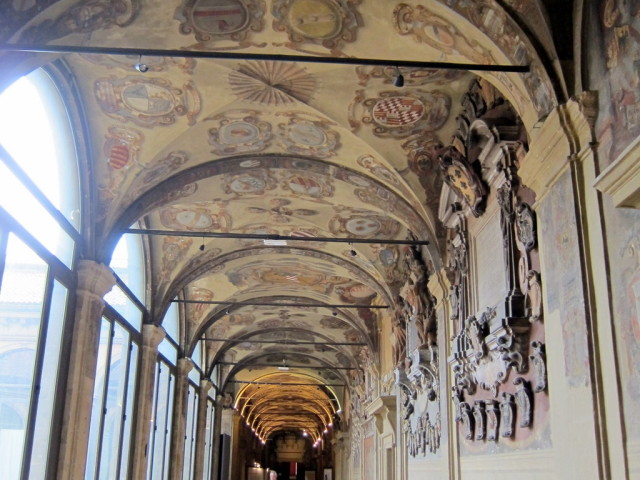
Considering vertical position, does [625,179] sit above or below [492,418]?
above

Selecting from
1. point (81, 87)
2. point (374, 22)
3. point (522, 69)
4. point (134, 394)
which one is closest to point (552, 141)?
point (522, 69)

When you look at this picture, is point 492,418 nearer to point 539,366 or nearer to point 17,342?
point 539,366

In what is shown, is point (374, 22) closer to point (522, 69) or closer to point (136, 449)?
point (522, 69)

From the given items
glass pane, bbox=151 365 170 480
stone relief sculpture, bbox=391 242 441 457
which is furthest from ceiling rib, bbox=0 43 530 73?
glass pane, bbox=151 365 170 480

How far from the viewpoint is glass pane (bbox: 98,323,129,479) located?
1290 centimetres

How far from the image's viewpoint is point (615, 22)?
551 cm

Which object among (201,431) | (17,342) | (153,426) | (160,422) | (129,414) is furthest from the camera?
(201,431)

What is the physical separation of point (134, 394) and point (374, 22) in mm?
9892

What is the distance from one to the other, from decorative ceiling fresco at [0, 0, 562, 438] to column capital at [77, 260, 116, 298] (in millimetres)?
348

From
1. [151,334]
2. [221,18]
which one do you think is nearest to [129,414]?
[151,334]

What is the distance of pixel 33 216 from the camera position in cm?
938

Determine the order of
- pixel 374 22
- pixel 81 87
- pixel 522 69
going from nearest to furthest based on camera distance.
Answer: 1. pixel 522 69
2. pixel 374 22
3. pixel 81 87

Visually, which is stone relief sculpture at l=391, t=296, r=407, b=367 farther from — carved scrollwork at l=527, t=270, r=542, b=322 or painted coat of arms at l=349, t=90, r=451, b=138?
carved scrollwork at l=527, t=270, r=542, b=322

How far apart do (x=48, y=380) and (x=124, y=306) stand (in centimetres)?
401
